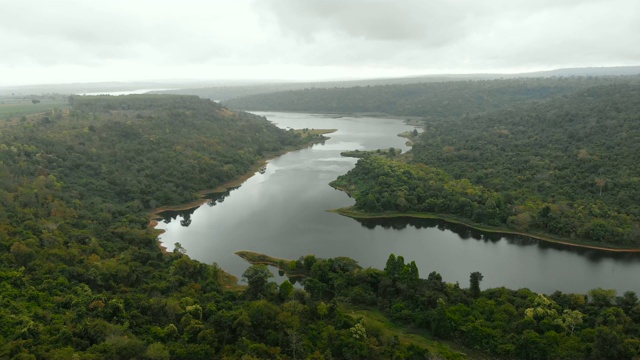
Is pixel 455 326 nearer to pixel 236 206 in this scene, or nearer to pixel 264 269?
pixel 264 269

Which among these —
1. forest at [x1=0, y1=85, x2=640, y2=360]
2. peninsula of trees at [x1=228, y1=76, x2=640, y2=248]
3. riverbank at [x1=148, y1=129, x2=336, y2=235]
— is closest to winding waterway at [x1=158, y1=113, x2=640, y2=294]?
riverbank at [x1=148, y1=129, x2=336, y2=235]

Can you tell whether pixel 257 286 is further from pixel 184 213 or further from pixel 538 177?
pixel 538 177

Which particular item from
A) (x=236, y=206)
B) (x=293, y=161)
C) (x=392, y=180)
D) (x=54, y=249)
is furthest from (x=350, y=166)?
(x=54, y=249)

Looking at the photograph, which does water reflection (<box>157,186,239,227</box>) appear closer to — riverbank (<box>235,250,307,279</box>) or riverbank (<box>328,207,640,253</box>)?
riverbank (<box>235,250,307,279</box>)

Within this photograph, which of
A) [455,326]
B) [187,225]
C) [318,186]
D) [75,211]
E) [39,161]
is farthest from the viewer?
[318,186]

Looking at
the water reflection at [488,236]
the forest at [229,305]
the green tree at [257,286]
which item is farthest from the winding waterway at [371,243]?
the green tree at [257,286]

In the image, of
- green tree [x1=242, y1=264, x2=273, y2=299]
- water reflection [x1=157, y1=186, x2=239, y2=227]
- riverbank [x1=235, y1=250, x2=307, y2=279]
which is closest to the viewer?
green tree [x1=242, y1=264, x2=273, y2=299]
